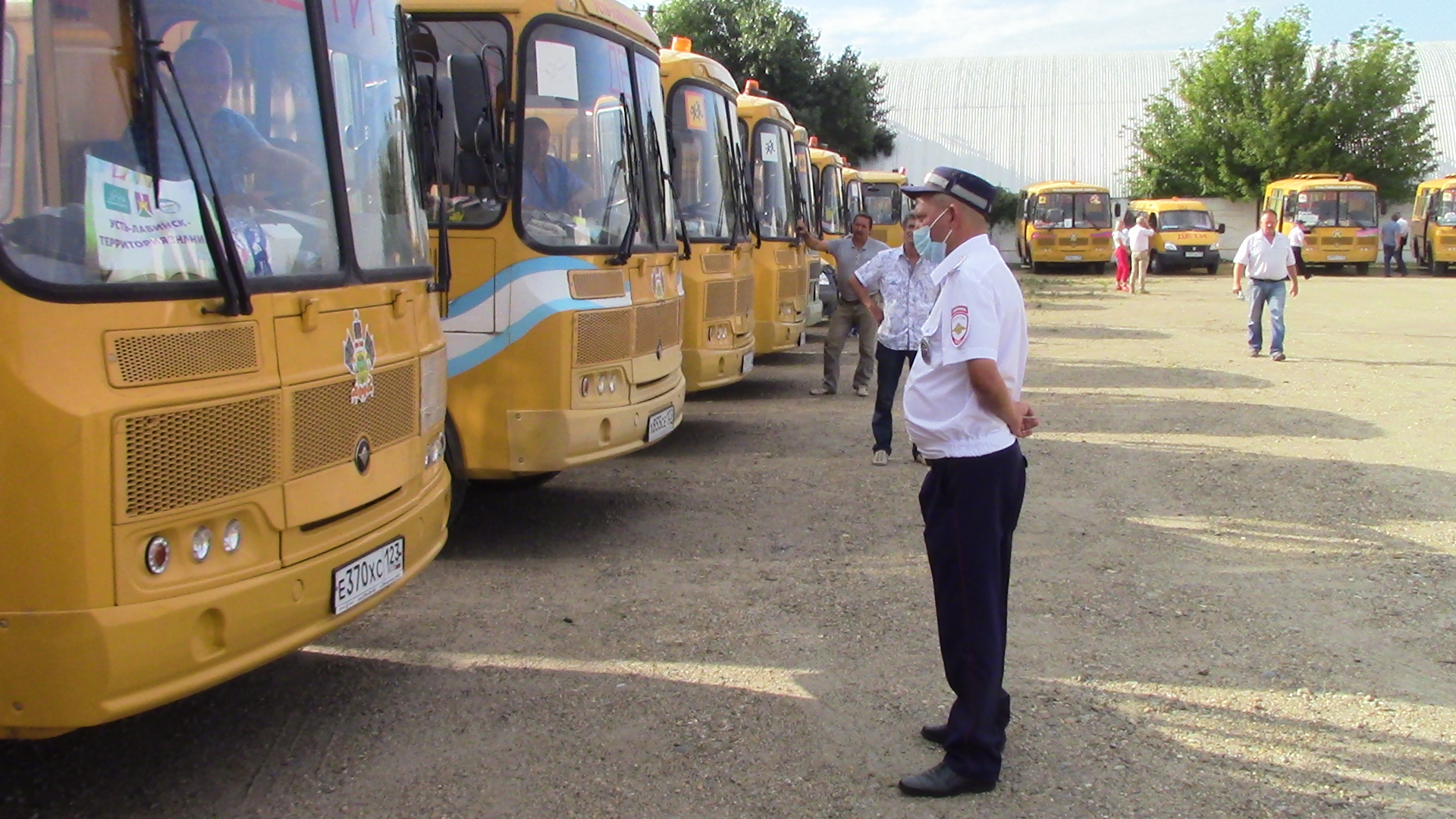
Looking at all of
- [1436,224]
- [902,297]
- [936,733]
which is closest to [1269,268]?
[902,297]

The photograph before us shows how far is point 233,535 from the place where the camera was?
3957mm

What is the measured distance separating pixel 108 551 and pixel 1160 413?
1071cm

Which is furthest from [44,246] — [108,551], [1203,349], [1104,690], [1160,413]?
[1203,349]

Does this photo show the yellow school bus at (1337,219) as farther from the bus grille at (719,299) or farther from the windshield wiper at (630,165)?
the windshield wiper at (630,165)

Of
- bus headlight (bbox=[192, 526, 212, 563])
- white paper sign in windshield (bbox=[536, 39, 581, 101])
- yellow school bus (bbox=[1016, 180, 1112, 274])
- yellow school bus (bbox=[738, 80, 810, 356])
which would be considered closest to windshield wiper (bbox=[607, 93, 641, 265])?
white paper sign in windshield (bbox=[536, 39, 581, 101])

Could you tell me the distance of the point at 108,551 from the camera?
356cm

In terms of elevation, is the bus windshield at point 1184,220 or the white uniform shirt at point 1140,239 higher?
the bus windshield at point 1184,220

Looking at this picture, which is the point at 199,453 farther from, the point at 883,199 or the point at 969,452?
the point at 883,199

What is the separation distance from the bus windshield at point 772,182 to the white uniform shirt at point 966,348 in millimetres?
8920

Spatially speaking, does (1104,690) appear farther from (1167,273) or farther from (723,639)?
(1167,273)

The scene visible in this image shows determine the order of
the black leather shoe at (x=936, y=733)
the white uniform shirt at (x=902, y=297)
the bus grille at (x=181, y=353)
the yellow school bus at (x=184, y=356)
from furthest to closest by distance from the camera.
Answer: the white uniform shirt at (x=902, y=297) → the black leather shoe at (x=936, y=733) → the bus grille at (x=181, y=353) → the yellow school bus at (x=184, y=356)

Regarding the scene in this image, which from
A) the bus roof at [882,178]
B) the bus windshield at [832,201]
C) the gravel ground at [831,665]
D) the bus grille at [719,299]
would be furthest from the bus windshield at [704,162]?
the bus roof at [882,178]

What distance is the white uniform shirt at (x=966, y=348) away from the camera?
417cm

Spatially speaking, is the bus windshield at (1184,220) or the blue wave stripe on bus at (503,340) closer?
the blue wave stripe on bus at (503,340)
